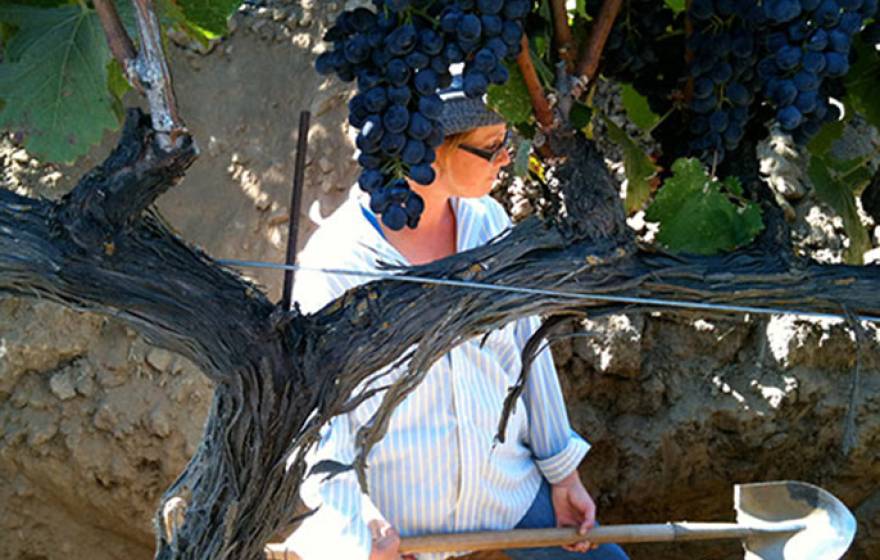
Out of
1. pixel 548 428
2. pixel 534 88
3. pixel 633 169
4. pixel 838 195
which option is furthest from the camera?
pixel 548 428

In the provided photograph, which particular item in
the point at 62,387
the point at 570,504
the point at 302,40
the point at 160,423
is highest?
the point at 302,40

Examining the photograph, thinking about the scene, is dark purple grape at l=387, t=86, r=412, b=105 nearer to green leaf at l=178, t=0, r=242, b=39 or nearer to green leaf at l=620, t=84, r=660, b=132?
green leaf at l=178, t=0, r=242, b=39

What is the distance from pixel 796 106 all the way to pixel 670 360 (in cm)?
238

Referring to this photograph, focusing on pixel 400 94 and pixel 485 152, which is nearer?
pixel 400 94

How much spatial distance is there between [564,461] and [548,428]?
83 mm

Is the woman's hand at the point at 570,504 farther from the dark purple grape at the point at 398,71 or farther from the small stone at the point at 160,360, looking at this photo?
the small stone at the point at 160,360

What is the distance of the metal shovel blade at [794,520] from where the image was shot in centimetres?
338

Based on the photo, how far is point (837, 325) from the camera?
14.5ft

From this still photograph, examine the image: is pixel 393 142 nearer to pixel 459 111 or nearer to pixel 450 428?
pixel 459 111

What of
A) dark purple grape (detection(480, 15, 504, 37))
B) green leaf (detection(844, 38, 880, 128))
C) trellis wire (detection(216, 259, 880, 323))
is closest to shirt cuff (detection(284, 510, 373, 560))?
trellis wire (detection(216, 259, 880, 323))

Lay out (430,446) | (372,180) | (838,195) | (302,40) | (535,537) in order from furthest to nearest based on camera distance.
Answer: (302,40)
(535,537)
(430,446)
(838,195)
(372,180)

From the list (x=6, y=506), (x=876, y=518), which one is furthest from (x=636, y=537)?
(x=6, y=506)

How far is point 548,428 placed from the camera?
3.07 m

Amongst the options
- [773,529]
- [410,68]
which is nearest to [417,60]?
[410,68]
